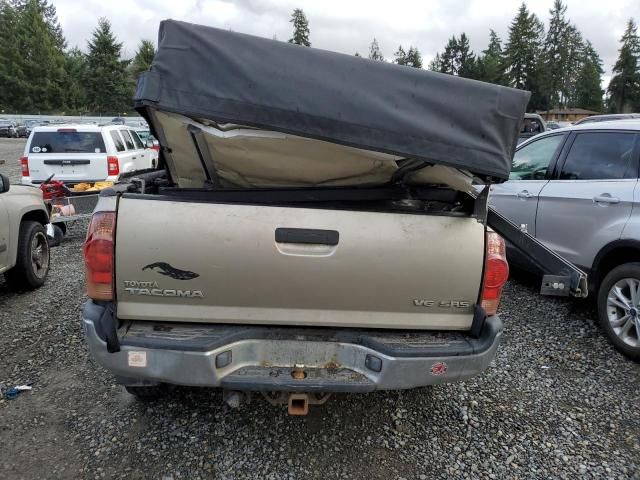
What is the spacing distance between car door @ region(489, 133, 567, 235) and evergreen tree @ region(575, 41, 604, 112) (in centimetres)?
9362

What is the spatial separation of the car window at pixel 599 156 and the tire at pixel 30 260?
5.85m

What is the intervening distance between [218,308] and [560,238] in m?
3.81

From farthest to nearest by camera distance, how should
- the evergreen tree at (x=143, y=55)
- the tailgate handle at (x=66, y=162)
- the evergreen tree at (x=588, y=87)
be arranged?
the evergreen tree at (x=588, y=87) → the evergreen tree at (x=143, y=55) → the tailgate handle at (x=66, y=162)

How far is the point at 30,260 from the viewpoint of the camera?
18.3ft

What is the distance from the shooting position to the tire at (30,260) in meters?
5.48

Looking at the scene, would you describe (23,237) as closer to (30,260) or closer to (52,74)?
(30,260)

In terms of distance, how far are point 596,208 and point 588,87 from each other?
99.0 meters

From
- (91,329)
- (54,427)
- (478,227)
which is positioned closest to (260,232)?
(91,329)

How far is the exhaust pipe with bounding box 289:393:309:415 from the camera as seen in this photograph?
2600 millimetres

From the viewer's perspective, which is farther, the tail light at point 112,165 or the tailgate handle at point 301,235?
the tail light at point 112,165

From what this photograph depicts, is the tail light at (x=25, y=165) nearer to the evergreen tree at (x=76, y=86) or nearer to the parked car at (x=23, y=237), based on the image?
the parked car at (x=23, y=237)

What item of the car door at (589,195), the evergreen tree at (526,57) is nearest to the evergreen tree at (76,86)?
the car door at (589,195)

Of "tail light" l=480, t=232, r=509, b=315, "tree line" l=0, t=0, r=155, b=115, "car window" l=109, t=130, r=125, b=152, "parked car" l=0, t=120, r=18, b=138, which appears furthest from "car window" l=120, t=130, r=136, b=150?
"tree line" l=0, t=0, r=155, b=115

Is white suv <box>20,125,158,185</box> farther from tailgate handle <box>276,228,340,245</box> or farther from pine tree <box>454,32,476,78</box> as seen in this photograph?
pine tree <box>454,32,476,78</box>
